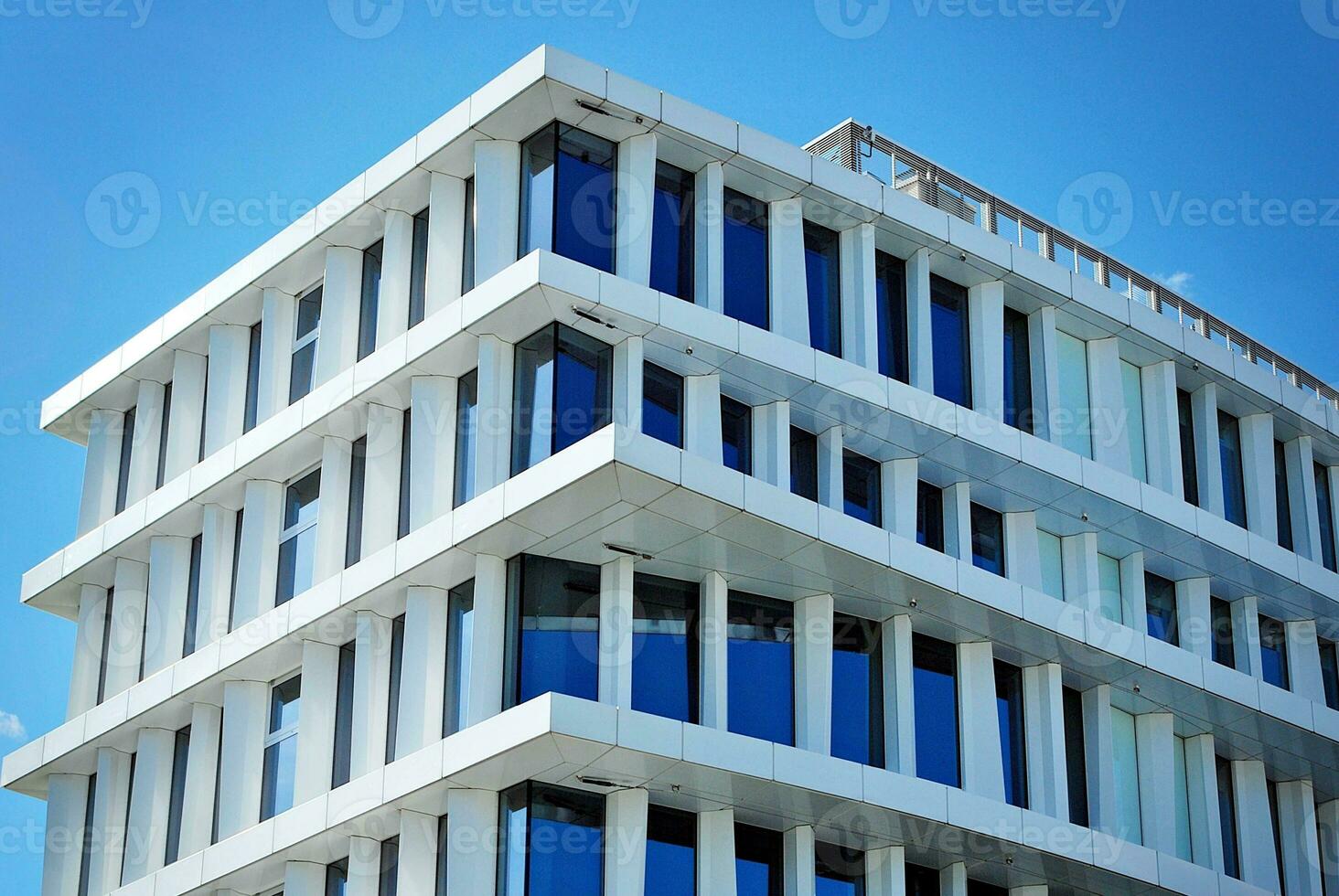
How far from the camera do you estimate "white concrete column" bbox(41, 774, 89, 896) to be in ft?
126

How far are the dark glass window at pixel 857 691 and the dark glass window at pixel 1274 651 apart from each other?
10.7m

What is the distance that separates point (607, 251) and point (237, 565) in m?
9.98

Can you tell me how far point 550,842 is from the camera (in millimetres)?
29000

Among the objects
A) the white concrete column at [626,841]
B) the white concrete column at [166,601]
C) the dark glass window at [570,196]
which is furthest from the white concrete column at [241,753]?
the dark glass window at [570,196]

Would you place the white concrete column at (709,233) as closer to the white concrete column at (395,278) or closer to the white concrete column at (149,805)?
the white concrete column at (395,278)

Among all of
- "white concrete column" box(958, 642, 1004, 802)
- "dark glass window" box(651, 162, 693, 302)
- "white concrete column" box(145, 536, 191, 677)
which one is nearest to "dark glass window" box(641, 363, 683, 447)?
"dark glass window" box(651, 162, 693, 302)

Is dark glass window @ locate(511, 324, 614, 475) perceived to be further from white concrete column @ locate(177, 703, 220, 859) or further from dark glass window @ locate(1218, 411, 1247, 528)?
dark glass window @ locate(1218, 411, 1247, 528)

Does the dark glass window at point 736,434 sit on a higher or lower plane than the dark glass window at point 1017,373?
lower

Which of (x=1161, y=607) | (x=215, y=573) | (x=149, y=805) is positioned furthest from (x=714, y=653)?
(x=149, y=805)

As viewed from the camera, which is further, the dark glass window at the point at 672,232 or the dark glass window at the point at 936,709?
the dark glass window at the point at 936,709

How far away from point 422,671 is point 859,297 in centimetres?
977

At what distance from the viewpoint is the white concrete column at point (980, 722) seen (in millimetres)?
33781

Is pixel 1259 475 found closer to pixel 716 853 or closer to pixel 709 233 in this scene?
pixel 709 233

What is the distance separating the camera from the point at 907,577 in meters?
32.5
